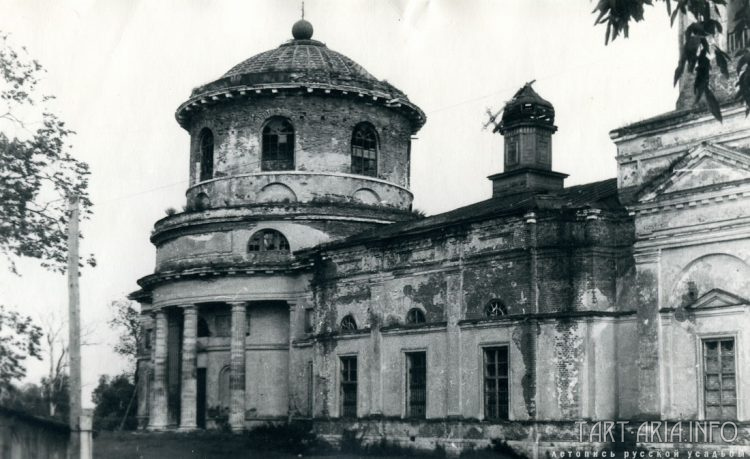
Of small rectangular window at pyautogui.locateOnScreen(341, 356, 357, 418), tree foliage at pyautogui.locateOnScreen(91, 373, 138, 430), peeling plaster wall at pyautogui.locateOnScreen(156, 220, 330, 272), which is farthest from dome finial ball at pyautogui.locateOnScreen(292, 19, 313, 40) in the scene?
tree foliage at pyautogui.locateOnScreen(91, 373, 138, 430)

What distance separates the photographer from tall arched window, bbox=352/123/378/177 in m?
33.2

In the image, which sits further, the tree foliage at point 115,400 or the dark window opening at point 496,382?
the tree foliage at point 115,400

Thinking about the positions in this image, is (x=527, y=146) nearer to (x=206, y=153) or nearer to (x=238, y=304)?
(x=238, y=304)

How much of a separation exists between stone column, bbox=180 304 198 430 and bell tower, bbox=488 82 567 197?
984cm

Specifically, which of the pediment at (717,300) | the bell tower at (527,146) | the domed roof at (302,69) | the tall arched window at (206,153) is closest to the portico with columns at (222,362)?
the tall arched window at (206,153)

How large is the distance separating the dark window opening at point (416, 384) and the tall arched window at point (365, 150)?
9360 mm

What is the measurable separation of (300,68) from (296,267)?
667cm

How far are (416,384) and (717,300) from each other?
27.4 feet

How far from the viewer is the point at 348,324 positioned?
27625mm

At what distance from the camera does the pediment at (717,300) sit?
18.9 metres

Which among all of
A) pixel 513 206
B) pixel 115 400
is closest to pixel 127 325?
pixel 115 400

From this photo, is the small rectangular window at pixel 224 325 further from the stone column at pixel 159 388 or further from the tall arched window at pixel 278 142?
the tall arched window at pixel 278 142

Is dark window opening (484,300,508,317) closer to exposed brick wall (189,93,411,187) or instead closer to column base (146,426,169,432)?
exposed brick wall (189,93,411,187)

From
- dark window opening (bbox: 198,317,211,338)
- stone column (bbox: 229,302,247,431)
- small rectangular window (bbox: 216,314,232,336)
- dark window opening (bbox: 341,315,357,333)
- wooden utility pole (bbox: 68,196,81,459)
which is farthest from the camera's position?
dark window opening (bbox: 198,317,211,338)
